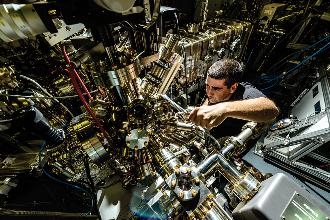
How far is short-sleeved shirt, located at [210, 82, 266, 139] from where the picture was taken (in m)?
2.97

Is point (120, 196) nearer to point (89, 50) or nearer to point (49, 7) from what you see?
point (89, 50)

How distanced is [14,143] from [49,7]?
185cm

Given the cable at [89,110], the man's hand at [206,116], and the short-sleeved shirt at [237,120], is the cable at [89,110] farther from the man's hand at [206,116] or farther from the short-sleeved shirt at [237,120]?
the short-sleeved shirt at [237,120]

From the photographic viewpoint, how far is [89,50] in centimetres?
150

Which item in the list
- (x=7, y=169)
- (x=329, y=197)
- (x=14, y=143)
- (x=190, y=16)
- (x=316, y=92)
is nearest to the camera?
(x=7, y=169)

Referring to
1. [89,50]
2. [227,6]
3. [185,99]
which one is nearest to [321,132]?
[185,99]

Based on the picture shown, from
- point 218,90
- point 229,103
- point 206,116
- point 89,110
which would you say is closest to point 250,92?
point 218,90

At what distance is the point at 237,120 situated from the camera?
10.9 feet

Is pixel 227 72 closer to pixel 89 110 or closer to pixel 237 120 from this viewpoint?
pixel 237 120

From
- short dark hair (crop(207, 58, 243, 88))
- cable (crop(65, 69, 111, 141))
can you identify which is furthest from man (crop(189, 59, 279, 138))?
cable (crop(65, 69, 111, 141))

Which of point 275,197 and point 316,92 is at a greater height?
point 275,197

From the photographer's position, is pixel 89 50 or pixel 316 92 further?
pixel 316 92

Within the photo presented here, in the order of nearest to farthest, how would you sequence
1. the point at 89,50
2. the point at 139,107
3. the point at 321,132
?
the point at 89,50 < the point at 139,107 < the point at 321,132

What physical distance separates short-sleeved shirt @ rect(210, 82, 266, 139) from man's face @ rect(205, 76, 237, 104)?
0.13 metres
